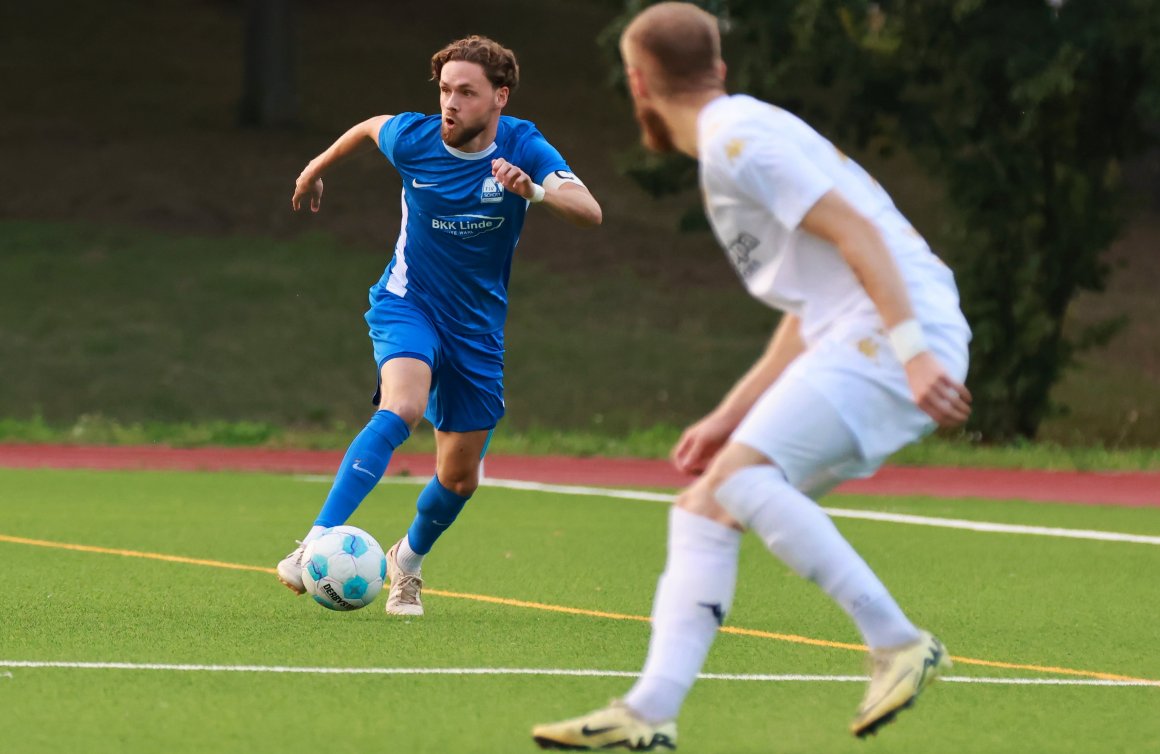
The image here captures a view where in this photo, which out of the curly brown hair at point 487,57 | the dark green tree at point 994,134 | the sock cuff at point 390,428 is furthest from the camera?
the dark green tree at point 994,134

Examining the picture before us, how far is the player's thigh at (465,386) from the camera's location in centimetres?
770

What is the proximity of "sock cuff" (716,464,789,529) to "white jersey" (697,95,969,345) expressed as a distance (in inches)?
15.5

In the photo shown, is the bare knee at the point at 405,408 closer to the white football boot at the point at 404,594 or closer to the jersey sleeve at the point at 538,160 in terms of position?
the white football boot at the point at 404,594

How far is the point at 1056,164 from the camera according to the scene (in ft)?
59.3

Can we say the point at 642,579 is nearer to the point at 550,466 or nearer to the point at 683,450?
the point at 683,450

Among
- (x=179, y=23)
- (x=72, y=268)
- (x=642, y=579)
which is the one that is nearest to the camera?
(x=642, y=579)

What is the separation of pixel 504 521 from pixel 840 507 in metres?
2.69

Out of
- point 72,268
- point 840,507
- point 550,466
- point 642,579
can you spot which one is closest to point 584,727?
point 642,579

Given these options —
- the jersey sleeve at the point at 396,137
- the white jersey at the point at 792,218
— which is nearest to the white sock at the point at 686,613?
the white jersey at the point at 792,218

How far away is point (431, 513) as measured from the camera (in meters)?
7.76

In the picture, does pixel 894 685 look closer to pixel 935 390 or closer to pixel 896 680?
pixel 896 680

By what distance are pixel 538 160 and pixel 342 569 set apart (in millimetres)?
1814

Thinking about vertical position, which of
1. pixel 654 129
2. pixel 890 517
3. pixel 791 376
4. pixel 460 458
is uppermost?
pixel 654 129

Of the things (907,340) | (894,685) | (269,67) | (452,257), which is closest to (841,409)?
(907,340)
